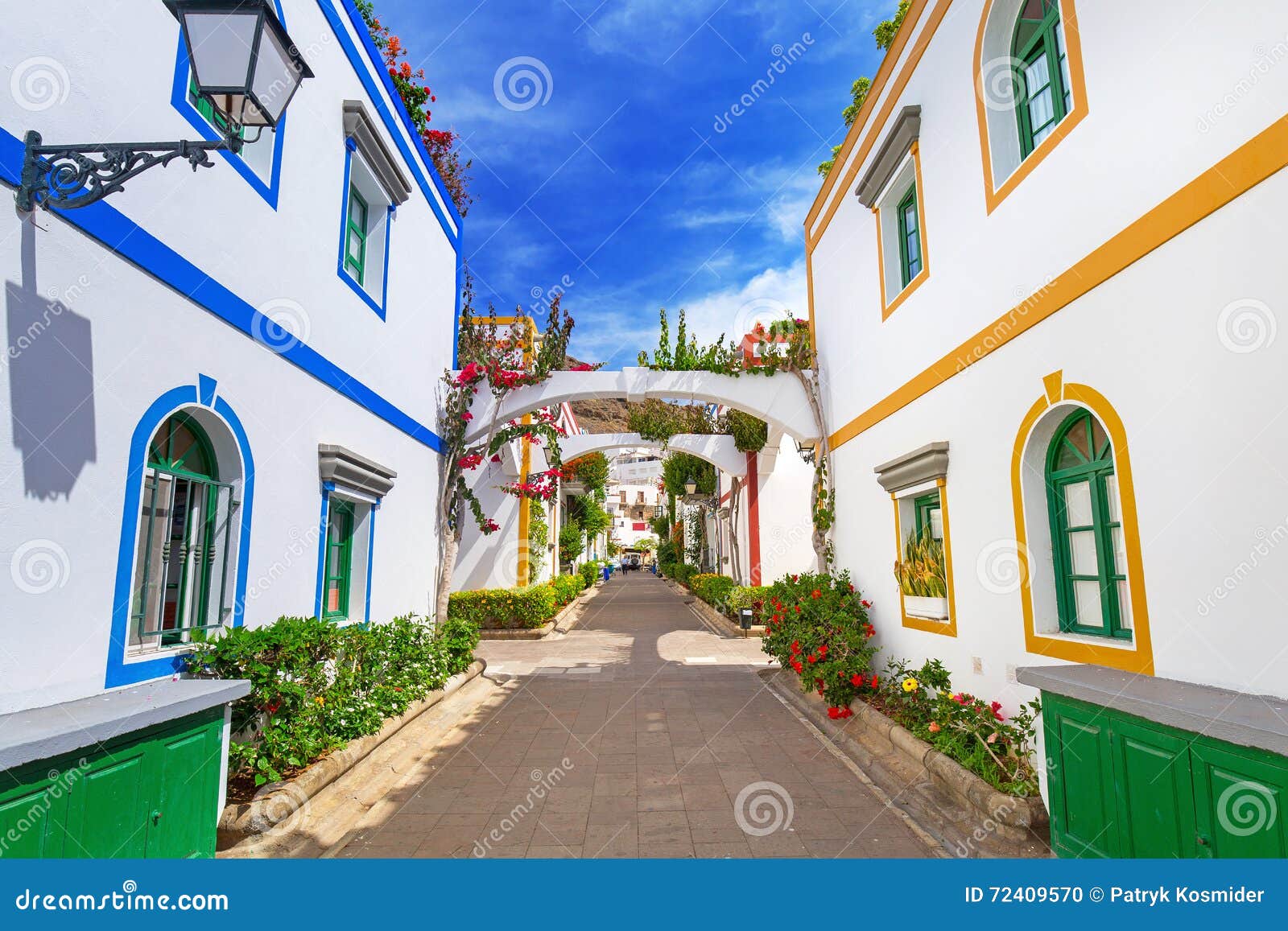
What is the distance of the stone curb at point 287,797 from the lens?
3.91m

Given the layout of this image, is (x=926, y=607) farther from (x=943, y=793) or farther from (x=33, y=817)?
(x=33, y=817)

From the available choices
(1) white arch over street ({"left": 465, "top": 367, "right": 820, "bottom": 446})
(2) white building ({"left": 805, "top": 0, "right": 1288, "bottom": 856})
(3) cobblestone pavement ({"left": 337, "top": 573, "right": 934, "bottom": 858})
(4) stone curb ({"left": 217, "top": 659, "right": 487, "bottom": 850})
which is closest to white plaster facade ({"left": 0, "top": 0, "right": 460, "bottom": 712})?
(4) stone curb ({"left": 217, "top": 659, "right": 487, "bottom": 850})

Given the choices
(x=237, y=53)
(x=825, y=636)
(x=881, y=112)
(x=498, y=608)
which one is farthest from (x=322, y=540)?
(x=498, y=608)

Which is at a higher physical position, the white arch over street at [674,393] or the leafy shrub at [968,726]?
the white arch over street at [674,393]

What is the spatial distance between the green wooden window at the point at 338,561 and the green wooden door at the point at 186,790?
2951 millimetres

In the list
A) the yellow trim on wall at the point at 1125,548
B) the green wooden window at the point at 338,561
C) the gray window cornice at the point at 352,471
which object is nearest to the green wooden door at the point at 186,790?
the gray window cornice at the point at 352,471

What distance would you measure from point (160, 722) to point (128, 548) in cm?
96

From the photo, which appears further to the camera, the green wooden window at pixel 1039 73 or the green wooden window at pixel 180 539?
the green wooden window at pixel 1039 73

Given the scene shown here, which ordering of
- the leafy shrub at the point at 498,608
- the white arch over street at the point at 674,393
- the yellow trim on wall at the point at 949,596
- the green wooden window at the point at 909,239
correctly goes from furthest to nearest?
the leafy shrub at the point at 498,608 < the white arch over street at the point at 674,393 < the green wooden window at the point at 909,239 < the yellow trim on wall at the point at 949,596

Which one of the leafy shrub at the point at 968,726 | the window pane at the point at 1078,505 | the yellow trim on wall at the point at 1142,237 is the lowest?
the leafy shrub at the point at 968,726

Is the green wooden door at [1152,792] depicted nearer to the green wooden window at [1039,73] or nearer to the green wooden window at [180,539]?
the green wooden window at [1039,73]

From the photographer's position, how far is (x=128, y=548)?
11.6 feet

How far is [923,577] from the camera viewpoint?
6.16 m

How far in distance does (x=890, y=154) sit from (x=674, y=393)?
4.08 metres
